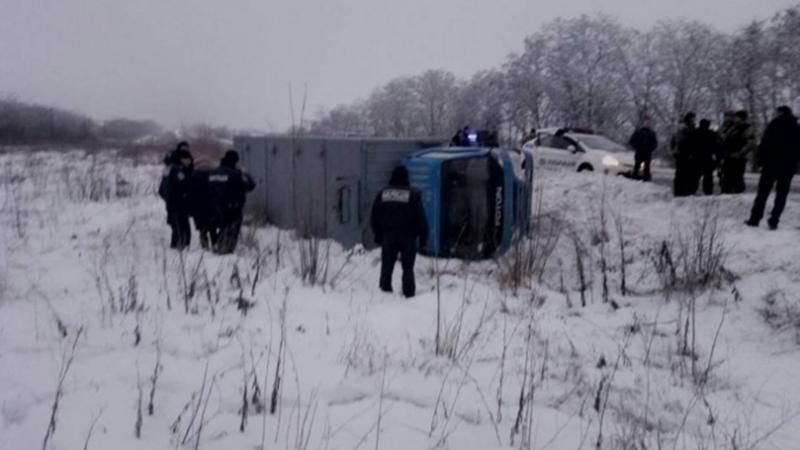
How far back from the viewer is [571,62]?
152ft

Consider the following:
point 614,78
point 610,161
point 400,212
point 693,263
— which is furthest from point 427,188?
point 614,78

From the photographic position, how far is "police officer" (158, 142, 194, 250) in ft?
34.9

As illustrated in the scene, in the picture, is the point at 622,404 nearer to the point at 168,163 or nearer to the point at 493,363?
the point at 493,363

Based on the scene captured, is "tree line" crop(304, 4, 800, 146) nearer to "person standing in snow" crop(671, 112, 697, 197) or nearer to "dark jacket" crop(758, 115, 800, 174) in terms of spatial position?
"person standing in snow" crop(671, 112, 697, 197)

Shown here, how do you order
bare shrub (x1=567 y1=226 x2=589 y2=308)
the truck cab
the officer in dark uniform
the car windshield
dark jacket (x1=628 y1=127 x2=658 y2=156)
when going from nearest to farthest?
bare shrub (x1=567 y1=226 x2=589 y2=308) < the truck cab < the officer in dark uniform < dark jacket (x1=628 y1=127 x2=658 y2=156) < the car windshield

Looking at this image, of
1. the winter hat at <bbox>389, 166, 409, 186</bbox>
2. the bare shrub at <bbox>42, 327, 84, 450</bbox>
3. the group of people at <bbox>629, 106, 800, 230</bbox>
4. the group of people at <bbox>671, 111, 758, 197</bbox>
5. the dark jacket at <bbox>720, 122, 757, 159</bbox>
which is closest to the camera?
the bare shrub at <bbox>42, 327, 84, 450</bbox>

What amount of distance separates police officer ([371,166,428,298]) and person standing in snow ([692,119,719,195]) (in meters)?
6.13

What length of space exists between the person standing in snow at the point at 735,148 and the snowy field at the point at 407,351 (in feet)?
6.03

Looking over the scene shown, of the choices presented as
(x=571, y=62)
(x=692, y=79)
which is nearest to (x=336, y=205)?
(x=571, y=62)

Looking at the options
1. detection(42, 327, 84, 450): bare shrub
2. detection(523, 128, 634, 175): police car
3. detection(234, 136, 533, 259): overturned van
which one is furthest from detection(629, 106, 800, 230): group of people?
detection(42, 327, 84, 450): bare shrub

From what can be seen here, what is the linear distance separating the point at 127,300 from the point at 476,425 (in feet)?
12.7

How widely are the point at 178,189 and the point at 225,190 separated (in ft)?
2.77

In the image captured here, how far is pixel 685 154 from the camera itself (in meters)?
12.0

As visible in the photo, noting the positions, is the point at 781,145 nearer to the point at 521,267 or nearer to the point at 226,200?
the point at 521,267
